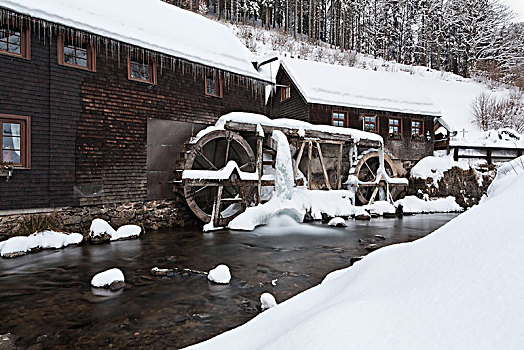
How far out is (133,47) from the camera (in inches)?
389

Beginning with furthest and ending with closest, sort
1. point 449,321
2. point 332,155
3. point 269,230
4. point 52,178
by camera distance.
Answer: point 332,155
point 269,230
point 52,178
point 449,321

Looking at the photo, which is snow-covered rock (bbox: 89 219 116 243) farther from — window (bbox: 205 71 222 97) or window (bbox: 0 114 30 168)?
window (bbox: 205 71 222 97)

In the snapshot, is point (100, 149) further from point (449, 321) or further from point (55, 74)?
point (449, 321)

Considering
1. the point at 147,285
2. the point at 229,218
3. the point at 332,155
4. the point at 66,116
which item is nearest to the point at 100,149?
the point at 66,116

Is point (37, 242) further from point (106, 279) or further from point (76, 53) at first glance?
point (76, 53)

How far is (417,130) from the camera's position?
18125mm

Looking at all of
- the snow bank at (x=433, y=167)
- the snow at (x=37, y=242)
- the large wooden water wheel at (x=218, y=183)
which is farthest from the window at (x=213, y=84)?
the snow bank at (x=433, y=167)

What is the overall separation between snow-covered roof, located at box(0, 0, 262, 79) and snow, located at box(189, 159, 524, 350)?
9.13 m

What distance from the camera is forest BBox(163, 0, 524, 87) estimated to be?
35.0 m

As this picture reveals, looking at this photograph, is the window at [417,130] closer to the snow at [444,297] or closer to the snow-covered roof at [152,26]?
the snow-covered roof at [152,26]

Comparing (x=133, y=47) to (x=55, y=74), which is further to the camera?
(x=133, y=47)

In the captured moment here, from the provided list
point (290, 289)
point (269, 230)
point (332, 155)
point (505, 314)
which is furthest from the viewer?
point (332, 155)

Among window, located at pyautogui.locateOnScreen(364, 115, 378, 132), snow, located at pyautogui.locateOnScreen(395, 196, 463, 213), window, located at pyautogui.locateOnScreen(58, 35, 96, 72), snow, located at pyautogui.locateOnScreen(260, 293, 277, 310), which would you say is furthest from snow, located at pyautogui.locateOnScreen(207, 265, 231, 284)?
window, located at pyautogui.locateOnScreen(364, 115, 378, 132)

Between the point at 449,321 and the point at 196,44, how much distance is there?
1199 cm
